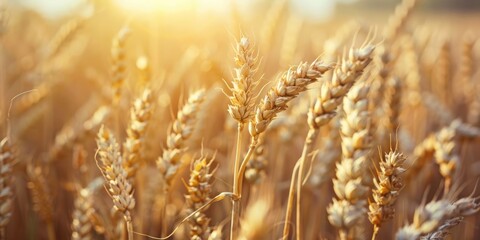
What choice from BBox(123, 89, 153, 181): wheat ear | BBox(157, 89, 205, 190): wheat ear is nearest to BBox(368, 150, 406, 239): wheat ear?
BBox(157, 89, 205, 190): wheat ear

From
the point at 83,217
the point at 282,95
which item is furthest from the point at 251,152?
the point at 83,217

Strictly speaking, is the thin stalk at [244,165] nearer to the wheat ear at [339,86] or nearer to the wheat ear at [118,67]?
the wheat ear at [339,86]

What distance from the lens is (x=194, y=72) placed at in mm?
3340

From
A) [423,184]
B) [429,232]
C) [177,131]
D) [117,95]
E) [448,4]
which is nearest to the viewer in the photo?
[429,232]

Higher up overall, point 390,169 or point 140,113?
point 140,113

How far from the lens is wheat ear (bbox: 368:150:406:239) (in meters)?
1.12

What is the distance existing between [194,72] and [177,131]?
6.61 ft

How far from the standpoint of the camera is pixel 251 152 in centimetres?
113

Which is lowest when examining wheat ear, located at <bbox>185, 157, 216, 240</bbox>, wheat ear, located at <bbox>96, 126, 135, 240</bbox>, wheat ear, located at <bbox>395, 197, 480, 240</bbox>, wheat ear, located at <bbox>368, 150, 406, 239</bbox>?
wheat ear, located at <bbox>395, 197, 480, 240</bbox>

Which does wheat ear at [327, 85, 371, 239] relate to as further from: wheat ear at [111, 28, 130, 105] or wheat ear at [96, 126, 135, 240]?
wheat ear at [111, 28, 130, 105]

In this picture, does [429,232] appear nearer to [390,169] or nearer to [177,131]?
[390,169]

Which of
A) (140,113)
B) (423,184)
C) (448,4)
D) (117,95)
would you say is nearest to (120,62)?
(117,95)

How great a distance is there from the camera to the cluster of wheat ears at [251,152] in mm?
1161

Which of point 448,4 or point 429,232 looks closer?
point 429,232
